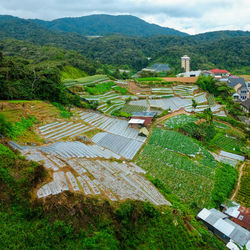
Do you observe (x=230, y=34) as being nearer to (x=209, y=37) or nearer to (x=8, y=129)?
(x=209, y=37)

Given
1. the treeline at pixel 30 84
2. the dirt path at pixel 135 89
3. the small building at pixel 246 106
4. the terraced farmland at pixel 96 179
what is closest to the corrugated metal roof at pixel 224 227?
the terraced farmland at pixel 96 179

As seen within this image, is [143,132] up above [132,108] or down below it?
below

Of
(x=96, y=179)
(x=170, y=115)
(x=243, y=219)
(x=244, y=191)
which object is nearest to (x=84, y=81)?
(x=170, y=115)

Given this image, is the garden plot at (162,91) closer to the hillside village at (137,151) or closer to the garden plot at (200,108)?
the hillside village at (137,151)

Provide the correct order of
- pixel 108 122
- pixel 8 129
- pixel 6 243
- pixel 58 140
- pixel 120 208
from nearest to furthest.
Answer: pixel 6 243
pixel 120 208
pixel 8 129
pixel 58 140
pixel 108 122

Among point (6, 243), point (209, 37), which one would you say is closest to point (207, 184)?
point (6, 243)

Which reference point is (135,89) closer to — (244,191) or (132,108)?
(132,108)
